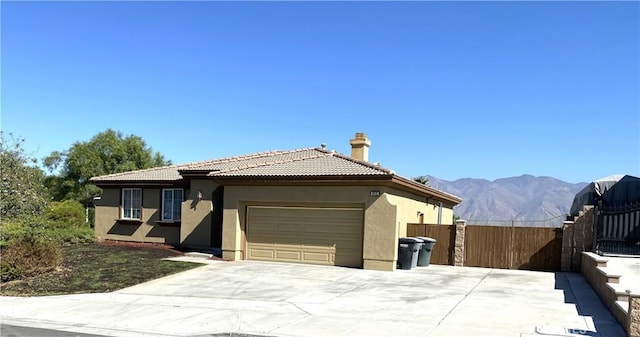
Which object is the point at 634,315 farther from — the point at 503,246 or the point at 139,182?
the point at 139,182

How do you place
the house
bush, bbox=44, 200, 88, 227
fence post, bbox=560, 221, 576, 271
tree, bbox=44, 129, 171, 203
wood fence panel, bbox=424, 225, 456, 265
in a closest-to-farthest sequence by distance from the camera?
the house, fence post, bbox=560, 221, 576, 271, wood fence panel, bbox=424, 225, 456, 265, bush, bbox=44, 200, 88, 227, tree, bbox=44, 129, 171, 203

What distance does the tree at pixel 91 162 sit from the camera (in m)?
49.8

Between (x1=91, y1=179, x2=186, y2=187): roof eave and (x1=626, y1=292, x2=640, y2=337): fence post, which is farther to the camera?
(x1=91, y1=179, x2=186, y2=187): roof eave

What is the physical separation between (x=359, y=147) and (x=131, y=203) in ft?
36.2

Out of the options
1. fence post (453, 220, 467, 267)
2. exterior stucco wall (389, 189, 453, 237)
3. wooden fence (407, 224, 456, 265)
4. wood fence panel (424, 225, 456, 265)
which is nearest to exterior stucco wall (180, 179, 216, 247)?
exterior stucco wall (389, 189, 453, 237)

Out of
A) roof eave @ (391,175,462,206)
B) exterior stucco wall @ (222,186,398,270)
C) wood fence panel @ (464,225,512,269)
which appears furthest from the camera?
wood fence panel @ (464,225,512,269)

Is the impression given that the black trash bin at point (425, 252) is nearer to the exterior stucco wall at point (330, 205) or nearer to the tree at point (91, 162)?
the exterior stucco wall at point (330, 205)

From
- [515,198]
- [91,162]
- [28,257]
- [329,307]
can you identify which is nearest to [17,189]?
[28,257]

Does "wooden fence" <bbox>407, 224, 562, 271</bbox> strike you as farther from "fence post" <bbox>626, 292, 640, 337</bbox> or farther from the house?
"fence post" <bbox>626, 292, 640, 337</bbox>

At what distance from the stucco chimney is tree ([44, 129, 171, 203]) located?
29.5m

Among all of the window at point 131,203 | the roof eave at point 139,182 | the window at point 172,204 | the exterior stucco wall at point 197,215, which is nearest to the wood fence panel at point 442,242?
the exterior stucco wall at point 197,215

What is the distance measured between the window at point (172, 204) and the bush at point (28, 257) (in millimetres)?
7514

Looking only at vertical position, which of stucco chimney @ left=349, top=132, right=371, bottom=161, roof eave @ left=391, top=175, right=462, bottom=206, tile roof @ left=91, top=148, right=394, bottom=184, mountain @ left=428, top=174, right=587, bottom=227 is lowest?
mountain @ left=428, top=174, right=587, bottom=227

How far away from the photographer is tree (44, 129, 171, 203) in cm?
4975
